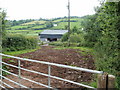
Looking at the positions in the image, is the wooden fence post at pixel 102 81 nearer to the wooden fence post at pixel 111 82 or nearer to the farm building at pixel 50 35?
the wooden fence post at pixel 111 82

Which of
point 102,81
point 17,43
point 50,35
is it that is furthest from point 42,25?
point 102,81

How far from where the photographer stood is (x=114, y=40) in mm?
2512

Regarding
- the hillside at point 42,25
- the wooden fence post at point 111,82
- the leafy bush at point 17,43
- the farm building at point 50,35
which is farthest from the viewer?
the farm building at point 50,35

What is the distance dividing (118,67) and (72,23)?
56.4ft

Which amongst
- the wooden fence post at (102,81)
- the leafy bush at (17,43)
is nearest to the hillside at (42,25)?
the leafy bush at (17,43)

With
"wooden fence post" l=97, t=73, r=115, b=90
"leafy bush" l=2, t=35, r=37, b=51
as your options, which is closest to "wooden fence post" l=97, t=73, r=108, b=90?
"wooden fence post" l=97, t=73, r=115, b=90

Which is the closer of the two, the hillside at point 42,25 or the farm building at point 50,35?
the hillside at point 42,25

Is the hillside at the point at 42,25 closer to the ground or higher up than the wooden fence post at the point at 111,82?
higher up

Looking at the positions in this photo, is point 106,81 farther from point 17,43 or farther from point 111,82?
point 17,43

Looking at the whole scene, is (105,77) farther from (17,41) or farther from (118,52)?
(17,41)

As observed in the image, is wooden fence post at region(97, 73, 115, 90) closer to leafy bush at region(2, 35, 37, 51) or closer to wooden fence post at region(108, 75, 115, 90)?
wooden fence post at region(108, 75, 115, 90)

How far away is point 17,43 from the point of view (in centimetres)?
876

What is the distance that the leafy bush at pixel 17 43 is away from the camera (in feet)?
26.3

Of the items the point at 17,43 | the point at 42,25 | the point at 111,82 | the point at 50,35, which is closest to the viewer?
the point at 111,82
